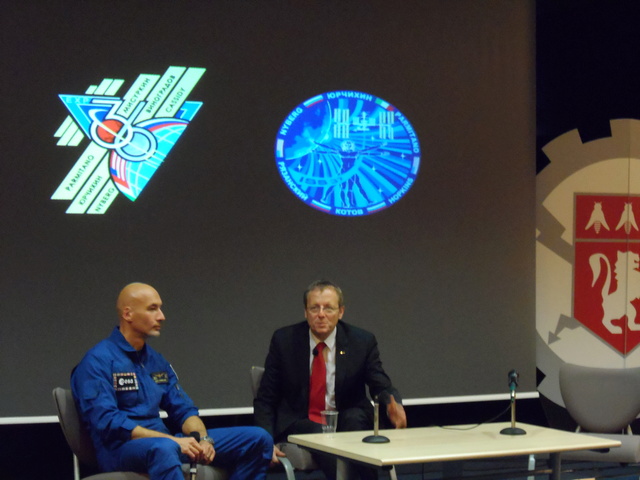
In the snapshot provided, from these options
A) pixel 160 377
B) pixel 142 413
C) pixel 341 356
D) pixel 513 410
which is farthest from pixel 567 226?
pixel 142 413

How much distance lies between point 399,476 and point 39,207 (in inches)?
111

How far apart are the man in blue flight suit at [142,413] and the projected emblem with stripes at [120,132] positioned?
137 centimetres

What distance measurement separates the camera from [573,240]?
254 inches

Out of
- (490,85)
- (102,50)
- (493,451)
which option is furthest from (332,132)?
(493,451)

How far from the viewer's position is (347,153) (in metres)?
5.86

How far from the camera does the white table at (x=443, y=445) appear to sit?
329 centimetres

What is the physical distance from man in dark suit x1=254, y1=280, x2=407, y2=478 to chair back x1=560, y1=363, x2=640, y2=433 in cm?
145

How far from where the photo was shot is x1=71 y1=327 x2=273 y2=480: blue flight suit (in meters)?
3.80

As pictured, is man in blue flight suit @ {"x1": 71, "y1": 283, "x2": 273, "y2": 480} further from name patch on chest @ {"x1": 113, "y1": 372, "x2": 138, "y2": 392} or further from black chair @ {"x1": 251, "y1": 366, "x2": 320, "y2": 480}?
black chair @ {"x1": 251, "y1": 366, "x2": 320, "y2": 480}

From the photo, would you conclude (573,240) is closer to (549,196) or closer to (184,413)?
(549,196)

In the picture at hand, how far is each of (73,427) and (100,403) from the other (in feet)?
0.71

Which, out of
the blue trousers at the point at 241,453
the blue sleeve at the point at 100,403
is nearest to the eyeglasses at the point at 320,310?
the blue trousers at the point at 241,453

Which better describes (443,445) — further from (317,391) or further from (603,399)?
(603,399)

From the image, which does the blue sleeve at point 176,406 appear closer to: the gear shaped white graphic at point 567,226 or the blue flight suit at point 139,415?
the blue flight suit at point 139,415
